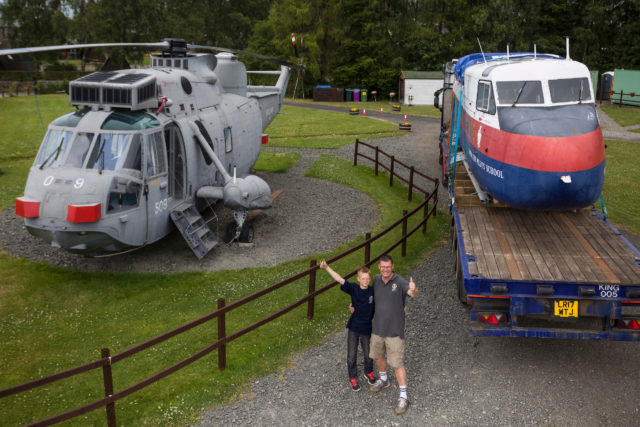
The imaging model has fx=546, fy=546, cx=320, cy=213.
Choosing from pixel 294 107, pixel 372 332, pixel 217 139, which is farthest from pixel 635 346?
pixel 294 107

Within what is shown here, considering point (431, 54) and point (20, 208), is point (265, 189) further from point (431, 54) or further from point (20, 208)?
point (431, 54)

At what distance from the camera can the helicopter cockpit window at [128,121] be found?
11.2m

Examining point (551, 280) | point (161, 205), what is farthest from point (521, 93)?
point (161, 205)

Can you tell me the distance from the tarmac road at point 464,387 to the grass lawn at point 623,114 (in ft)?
104

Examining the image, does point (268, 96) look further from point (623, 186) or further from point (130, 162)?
point (623, 186)

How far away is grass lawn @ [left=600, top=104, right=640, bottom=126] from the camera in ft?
117

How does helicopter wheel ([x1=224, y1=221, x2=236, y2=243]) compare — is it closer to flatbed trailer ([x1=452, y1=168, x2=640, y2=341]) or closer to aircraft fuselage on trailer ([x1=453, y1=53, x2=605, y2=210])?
aircraft fuselage on trailer ([x1=453, y1=53, x2=605, y2=210])

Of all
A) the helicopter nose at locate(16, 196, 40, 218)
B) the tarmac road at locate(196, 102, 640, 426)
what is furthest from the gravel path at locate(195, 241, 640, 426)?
the helicopter nose at locate(16, 196, 40, 218)

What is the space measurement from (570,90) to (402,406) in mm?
6870

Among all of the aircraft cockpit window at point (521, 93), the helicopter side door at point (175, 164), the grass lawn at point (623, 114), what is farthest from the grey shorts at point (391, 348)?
the grass lawn at point (623, 114)

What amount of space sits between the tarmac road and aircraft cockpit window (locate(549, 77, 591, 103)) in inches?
177

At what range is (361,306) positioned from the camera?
7.30m

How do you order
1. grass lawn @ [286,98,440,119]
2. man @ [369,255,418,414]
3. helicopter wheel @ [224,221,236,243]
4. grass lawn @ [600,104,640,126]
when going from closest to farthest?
1. man @ [369,255,418,414]
2. helicopter wheel @ [224,221,236,243]
3. grass lawn @ [600,104,640,126]
4. grass lawn @ [286,98,440,119]

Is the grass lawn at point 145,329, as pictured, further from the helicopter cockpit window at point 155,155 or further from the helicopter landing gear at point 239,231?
the helicopter cockpit window at point 155,155
